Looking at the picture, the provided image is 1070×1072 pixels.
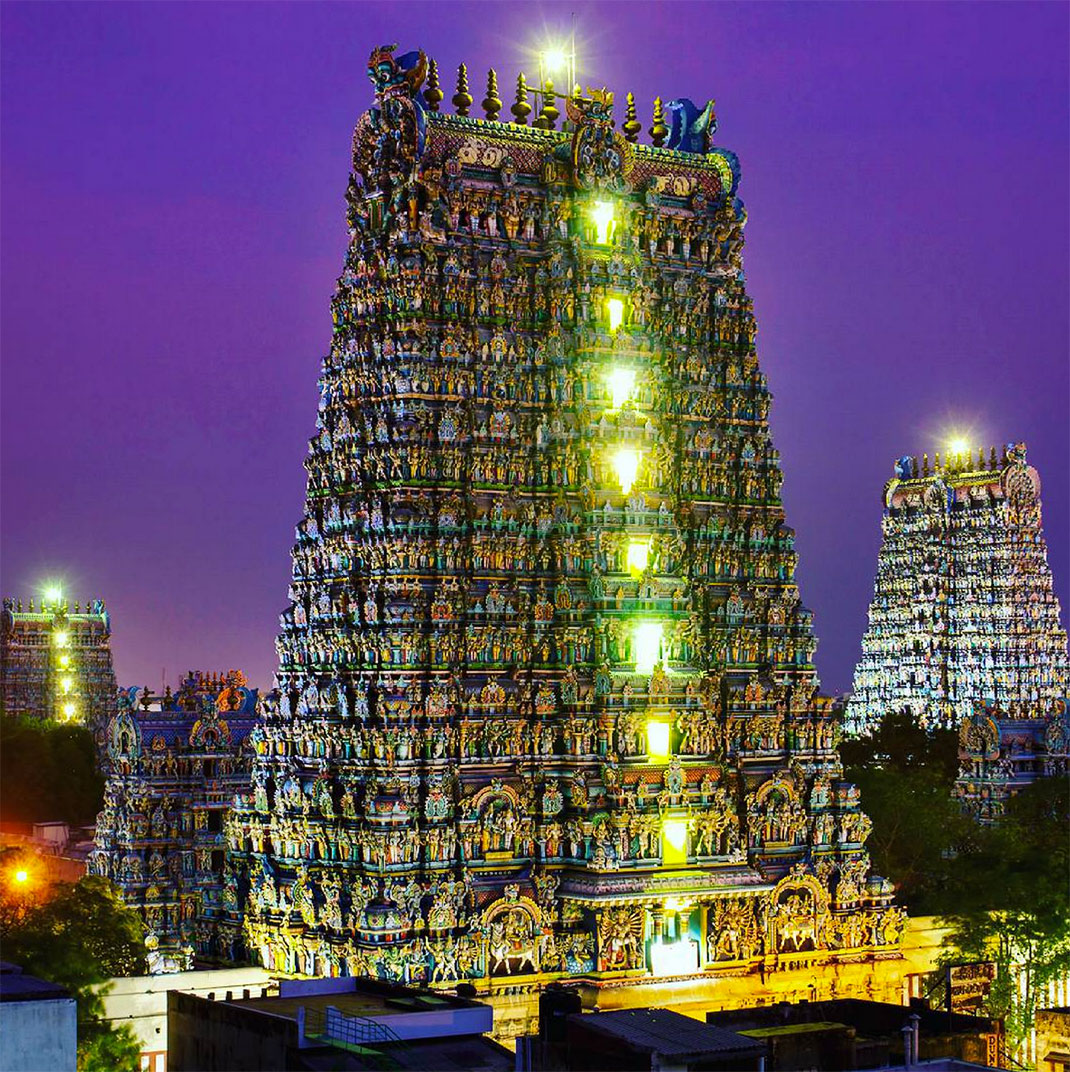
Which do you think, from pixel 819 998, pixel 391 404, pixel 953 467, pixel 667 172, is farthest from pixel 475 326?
pixel 953 467

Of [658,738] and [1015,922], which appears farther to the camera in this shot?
[1015,922]

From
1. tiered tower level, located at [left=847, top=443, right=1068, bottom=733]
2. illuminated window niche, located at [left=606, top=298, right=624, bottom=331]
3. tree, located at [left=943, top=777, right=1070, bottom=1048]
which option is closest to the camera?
tree, located at [left=943, top=777, right=1070, bottom=1048]

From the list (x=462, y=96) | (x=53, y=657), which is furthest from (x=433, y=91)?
(x=53, y=657)

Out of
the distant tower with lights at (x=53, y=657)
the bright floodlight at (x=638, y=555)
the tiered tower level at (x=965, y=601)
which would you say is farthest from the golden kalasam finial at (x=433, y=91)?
the distant tower with lights at (x=53, y=657)

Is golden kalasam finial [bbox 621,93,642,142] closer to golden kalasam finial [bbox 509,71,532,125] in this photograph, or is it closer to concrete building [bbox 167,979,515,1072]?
golden kalasam finial [bbox 509,71,532,125]

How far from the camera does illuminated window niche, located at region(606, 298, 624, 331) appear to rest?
7331 centimetres

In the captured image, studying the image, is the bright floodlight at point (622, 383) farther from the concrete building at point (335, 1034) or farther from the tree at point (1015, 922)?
the concrete building at point (335, 1034)

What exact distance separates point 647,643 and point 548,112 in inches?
744

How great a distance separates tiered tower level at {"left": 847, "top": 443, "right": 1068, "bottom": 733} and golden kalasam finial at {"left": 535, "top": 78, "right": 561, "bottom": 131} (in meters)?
63.1

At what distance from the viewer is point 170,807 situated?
83375 mm

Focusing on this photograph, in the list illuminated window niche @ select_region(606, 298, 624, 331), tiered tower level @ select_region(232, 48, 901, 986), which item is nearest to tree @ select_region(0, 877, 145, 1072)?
tiered tower level @ select_region(232, 48, 901, 986)

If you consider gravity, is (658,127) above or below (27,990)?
above

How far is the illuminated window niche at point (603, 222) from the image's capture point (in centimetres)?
7362

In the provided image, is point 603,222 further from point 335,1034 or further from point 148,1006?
point 335,1034
